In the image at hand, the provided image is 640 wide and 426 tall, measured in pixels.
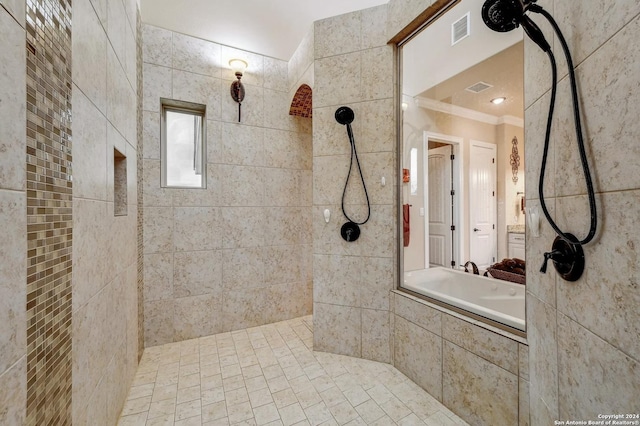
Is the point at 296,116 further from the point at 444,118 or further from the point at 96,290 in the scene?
the point at 96,290

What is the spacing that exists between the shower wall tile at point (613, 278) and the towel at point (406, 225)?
1311 millimetres

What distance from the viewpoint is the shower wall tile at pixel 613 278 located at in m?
0.59

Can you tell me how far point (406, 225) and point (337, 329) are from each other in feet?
3.48

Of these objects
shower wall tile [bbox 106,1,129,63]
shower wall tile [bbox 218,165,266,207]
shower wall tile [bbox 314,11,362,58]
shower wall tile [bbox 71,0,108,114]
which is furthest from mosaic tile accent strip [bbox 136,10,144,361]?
shower wall tile [bbox 314,11,362,58]

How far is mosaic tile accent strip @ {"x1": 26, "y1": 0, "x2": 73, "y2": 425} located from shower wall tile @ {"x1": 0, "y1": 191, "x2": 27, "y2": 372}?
0.11ft

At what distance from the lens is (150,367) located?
202cm

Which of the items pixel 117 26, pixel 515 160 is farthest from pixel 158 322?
pixel 515 160

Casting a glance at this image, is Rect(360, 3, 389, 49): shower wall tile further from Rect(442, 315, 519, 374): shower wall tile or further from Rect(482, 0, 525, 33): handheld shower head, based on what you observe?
Rect(442, 315, 519, 374): shower wall tile

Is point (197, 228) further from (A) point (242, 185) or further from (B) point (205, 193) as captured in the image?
(A) point (242, 185)

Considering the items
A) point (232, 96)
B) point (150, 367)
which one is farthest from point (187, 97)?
point (150, 367)

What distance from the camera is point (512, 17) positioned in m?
0.86

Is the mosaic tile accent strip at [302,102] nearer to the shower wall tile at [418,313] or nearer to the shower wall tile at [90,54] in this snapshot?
the shower wall tile at [90,54]

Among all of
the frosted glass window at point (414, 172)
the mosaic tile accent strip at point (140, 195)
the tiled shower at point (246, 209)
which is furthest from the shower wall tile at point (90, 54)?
the frosted glass window at point (414, 172)

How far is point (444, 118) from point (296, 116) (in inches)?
61.9
